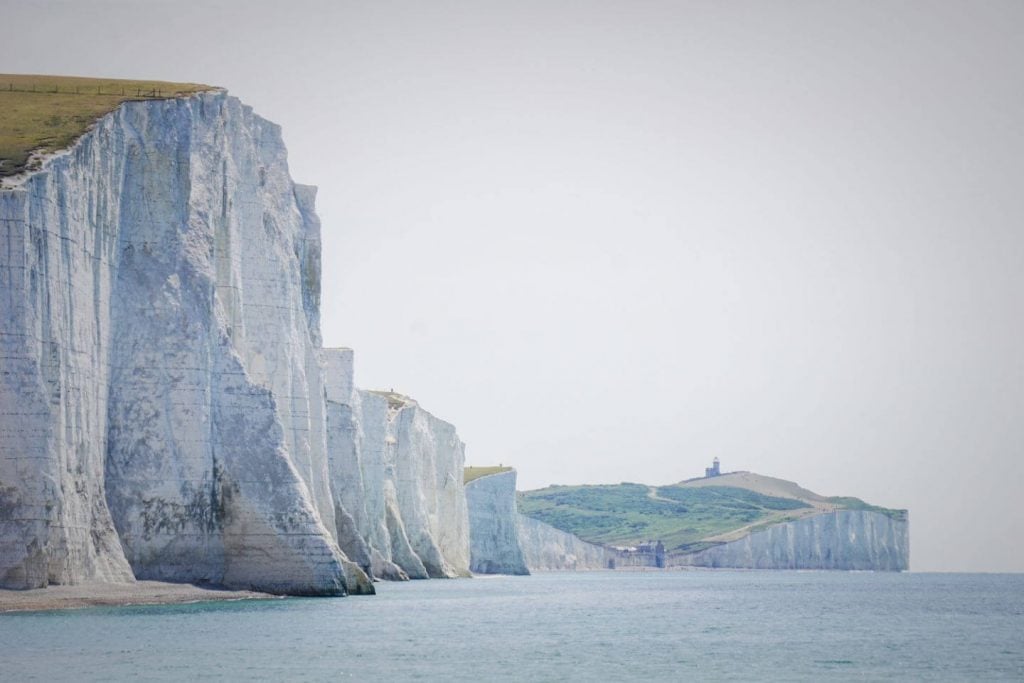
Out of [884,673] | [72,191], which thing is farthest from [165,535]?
[884,673]

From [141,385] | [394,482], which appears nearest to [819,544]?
[394,482]

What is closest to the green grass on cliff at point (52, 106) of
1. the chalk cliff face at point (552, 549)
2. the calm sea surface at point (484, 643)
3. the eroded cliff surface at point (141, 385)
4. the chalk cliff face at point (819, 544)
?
the eroded cliff surface at point (141, 385)

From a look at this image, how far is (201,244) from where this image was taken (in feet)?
179

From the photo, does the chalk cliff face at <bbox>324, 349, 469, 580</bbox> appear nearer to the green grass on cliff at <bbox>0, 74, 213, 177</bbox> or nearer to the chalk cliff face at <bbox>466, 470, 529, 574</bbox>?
the chalk cliff face at <bbox>466, 470, 529, 574</bbox>

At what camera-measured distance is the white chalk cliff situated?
44.6 meters

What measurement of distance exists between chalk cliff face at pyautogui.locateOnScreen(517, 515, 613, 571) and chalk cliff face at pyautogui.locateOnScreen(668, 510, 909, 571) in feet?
67.0

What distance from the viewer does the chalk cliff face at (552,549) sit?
169875 mm

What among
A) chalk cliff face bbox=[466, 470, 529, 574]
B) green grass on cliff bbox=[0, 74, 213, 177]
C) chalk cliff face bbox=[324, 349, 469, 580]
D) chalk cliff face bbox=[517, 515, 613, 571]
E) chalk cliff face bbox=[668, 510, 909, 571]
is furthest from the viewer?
chalk cliff face bbox=[668, 510, 909, 571]

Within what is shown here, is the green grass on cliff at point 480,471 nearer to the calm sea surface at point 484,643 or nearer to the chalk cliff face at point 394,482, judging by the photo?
the chalk cliff face at point 394,482

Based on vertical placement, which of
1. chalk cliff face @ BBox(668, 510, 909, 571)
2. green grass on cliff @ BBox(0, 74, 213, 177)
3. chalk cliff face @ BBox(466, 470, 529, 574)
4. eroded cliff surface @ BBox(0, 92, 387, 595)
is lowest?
chalk cliff face @ BBox(668, 510, 909, 571)

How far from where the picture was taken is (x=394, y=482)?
93.1 metres

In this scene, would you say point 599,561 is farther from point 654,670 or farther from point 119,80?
point 654,670

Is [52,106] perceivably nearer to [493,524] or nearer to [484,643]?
[484,643]

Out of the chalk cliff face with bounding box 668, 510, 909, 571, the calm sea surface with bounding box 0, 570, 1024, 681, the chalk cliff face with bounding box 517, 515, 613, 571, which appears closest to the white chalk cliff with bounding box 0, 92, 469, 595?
the calm sea surface with bounding box 0, 570, 1024, 681
